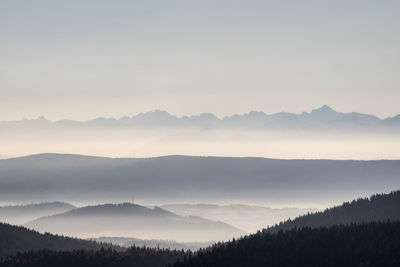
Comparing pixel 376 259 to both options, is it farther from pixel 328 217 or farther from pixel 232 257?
pixel 328 217

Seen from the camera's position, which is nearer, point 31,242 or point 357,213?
point 357,213

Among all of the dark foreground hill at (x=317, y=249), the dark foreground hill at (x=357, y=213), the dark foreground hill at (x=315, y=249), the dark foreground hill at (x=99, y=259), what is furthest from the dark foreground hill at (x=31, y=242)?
the dark foreground hill at (x=317, y=249)

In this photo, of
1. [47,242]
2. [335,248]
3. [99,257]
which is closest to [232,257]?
[335,248]

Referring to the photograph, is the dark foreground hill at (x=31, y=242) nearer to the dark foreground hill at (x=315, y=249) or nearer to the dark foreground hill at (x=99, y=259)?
the dark foreground hill at (x=99, y=259)

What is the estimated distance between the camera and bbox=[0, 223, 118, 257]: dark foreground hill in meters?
117

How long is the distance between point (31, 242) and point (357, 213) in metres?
45.6

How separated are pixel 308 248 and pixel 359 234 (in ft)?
17.6

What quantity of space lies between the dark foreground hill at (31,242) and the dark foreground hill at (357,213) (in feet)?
92.9

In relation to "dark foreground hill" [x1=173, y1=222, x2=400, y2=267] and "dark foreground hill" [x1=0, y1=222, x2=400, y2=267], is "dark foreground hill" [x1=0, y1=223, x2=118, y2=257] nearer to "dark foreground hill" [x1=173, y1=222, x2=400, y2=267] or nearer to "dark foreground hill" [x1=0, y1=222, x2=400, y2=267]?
"dark foreground hill" [x1=0, y1=222, x2=400, y2=267]

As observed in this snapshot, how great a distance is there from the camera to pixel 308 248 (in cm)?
7512

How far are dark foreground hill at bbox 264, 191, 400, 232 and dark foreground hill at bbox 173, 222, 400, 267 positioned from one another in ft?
98.9

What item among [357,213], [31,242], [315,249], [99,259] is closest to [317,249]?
[315,249]

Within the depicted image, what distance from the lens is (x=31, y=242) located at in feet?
396

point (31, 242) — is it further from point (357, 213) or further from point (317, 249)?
point (317, 249)
